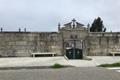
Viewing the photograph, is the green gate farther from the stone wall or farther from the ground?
the ground

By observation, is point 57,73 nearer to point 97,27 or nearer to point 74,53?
point 74,53

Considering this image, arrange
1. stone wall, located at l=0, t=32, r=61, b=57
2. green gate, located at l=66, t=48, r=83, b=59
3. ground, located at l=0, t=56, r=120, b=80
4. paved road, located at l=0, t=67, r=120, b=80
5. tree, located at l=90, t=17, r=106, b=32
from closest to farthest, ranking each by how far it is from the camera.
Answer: paved road, located at l=0, t=67, r=120, b=80
ground, located at l=0, t=56, r=120, b=80
stone wall, located at l=0, t=32, r=61, b=57
green gate, located at l=66, t=48, r=83, b=59
tree, located at l=90, t=17, r=106, b=32

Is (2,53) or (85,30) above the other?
(85,30)

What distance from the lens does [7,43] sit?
30328mm

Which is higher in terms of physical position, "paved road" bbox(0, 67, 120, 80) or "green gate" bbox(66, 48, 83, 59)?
"green gate" bbox(66, 48, 83, 59)

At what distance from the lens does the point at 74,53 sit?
31391 mm

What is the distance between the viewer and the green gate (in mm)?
31297

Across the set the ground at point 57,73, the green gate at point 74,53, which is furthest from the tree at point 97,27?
the ground at point 57,73

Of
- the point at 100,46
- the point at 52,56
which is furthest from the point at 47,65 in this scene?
the point at 100,46

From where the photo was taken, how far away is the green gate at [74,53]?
31.3 metres

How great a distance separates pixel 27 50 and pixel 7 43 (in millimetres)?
2018

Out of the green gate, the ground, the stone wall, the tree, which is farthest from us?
the tree

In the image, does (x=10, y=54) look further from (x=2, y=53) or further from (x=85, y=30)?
(x=85, y=30)

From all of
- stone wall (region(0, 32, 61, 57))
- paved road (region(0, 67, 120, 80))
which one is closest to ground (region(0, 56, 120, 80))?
paved road (region(0, 67, 120, 80))
